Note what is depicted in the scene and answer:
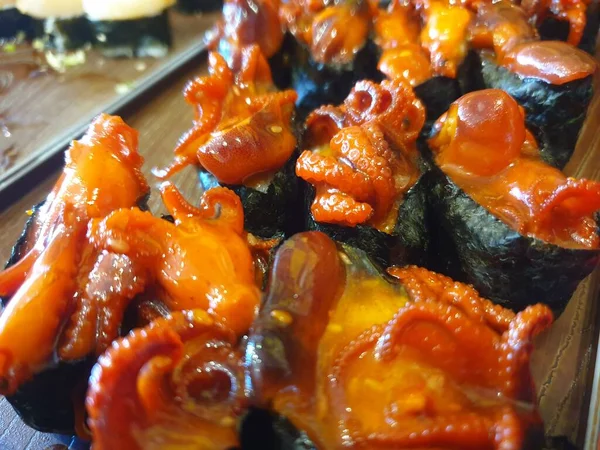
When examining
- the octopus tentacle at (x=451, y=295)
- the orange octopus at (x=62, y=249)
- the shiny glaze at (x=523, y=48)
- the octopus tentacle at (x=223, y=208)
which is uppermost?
the orange octopus at (x=62, y=249)

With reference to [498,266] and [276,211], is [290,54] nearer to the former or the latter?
[276,211]

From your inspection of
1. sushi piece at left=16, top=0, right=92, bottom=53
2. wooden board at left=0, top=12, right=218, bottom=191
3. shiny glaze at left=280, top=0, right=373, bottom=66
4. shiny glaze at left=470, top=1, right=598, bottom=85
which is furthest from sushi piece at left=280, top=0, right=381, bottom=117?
sushi piece at left=16, top=0, right=92, bottom=53

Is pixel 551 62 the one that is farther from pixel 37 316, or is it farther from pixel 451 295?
pixel 37 316

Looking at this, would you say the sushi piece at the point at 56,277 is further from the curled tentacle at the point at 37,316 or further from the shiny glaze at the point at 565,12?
the shiny glaze at the point at 565,12

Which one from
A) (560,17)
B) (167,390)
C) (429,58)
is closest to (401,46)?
(429,58)

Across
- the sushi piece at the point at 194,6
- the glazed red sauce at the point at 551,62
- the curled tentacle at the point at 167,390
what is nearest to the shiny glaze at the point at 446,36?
the glazed red sauce at the point at 551,62
